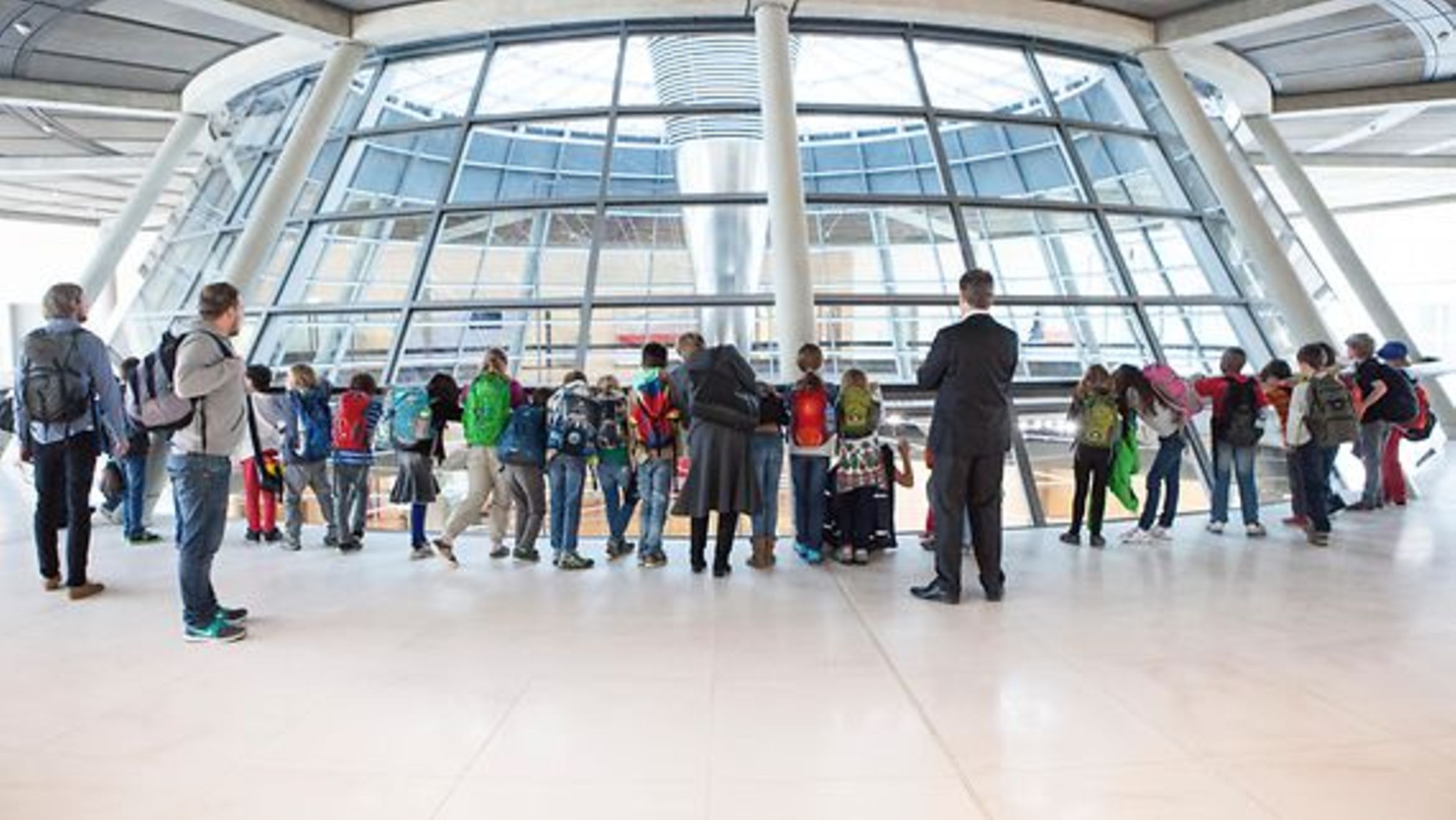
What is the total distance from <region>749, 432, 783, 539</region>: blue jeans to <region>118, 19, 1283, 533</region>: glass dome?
8.82 feet

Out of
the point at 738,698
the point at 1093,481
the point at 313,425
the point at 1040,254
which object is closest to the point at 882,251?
the point at 1040,254

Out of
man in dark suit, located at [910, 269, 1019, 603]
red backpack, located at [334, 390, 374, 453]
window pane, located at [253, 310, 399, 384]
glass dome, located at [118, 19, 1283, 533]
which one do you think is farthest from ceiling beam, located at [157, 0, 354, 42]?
man in dark suit, located at [910, 269, 1019, 603]

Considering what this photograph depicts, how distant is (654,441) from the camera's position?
6.90m

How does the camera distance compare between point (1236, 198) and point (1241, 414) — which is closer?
point (1241, 414)

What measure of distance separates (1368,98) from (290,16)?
56.6 ft

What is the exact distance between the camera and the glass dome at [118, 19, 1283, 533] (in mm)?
10633

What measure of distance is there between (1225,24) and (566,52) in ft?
28.7

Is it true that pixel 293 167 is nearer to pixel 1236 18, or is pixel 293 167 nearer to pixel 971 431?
pixel 971 431

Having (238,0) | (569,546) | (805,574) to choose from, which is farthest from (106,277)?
(805,574)

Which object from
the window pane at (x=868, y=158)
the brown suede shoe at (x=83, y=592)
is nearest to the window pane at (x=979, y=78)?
the window pane at (x=868, y=158)

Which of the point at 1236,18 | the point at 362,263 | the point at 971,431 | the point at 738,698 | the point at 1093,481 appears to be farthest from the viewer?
the point at 362,263

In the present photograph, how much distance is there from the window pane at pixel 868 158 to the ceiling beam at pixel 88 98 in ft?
37.8

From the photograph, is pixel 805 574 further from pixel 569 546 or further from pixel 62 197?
pixel 62 197

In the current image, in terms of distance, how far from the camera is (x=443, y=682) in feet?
14.1
